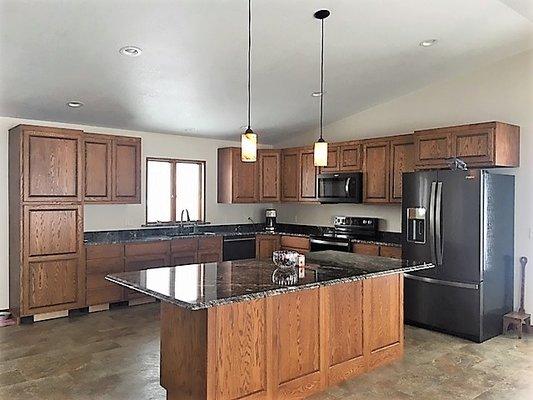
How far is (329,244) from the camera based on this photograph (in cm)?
608

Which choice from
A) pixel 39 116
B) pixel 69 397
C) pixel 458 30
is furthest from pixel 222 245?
pixel 458 30

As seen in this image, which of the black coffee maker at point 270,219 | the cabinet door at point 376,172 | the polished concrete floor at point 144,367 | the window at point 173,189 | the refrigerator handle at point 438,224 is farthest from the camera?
the black coffee maker at point 270,219

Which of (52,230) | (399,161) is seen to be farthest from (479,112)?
(52,230)

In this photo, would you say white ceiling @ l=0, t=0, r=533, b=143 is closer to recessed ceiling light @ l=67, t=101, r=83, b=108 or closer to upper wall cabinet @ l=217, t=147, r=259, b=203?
recessed ceiling light @ l=67, t=101, r=83, b=108

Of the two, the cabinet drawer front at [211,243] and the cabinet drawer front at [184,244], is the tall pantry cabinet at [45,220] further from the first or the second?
the cabinet drawer front at [211,243]

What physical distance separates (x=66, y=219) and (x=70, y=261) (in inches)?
19.3

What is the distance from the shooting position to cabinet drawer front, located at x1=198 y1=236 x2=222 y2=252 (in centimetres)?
627

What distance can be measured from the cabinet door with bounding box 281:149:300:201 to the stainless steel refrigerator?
2.26m

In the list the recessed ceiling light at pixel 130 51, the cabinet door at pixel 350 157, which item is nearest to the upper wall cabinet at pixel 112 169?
the recessed ceiling light at pixel 130 51

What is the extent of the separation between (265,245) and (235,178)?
1.14 m

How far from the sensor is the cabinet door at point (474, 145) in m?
4.55

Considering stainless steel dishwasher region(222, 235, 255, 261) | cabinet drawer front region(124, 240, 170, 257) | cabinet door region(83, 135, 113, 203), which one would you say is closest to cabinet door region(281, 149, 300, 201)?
stainless steel dishwasher region(222, 235, 255, 261)

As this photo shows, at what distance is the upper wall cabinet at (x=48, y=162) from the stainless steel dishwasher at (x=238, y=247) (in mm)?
2239

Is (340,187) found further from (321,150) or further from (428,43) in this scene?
(321,150)
